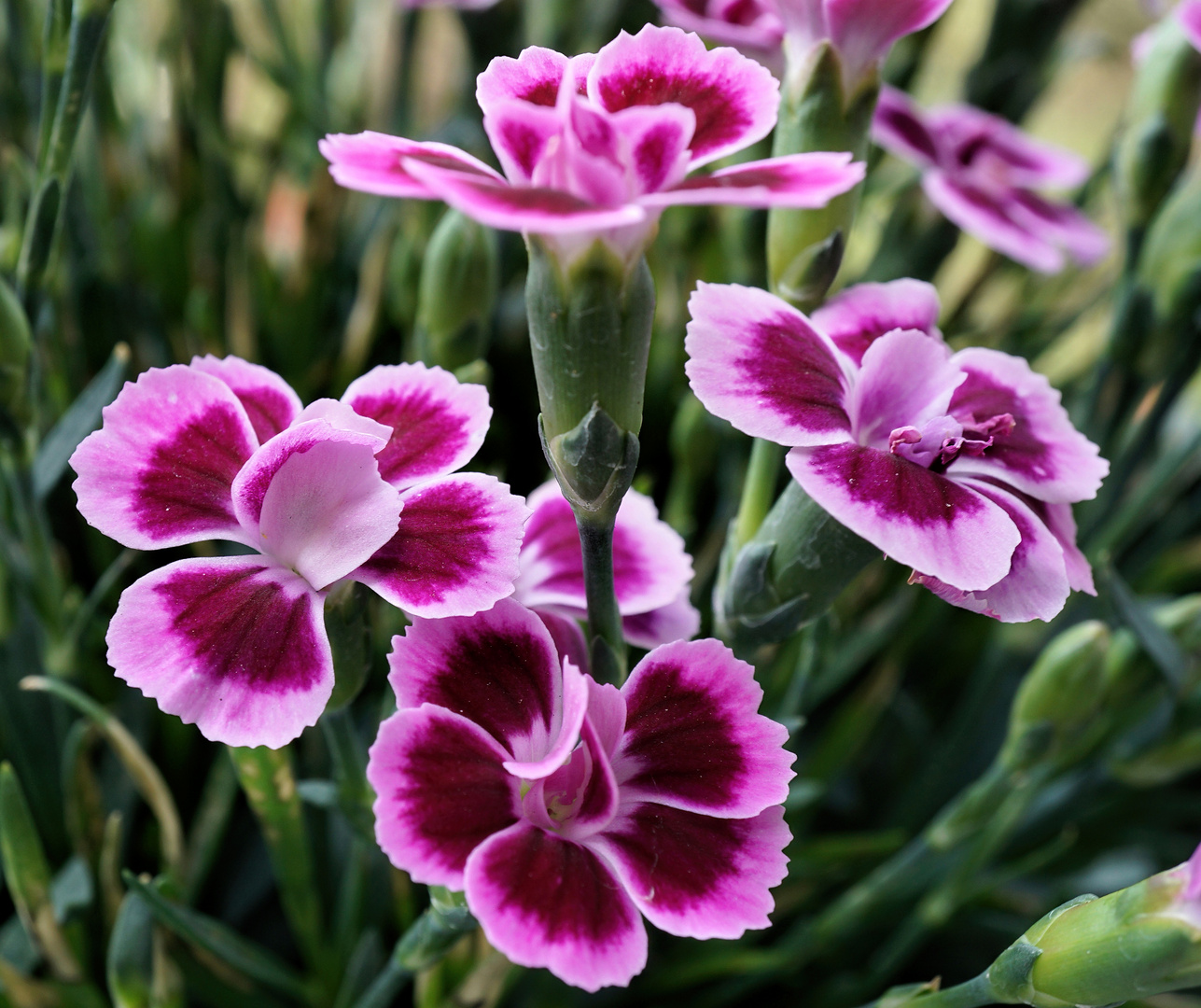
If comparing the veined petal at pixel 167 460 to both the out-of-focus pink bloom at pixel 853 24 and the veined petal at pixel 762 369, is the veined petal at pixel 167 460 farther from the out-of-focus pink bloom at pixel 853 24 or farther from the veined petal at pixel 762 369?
the out-of-focus pink bloom at pixel 853 24

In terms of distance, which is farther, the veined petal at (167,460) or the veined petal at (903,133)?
the veined petal at (903,133)

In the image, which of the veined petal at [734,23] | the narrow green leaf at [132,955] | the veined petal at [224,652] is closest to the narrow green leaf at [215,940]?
the narrow green leaf at [132,955]

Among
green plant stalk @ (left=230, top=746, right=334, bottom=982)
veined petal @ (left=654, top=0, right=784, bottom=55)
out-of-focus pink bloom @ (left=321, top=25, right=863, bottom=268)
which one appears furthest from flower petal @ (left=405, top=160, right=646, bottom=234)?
veined petal @ (left=654, top=0, right=784, bottom=55)

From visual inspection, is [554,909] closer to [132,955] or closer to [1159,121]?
[132,955]

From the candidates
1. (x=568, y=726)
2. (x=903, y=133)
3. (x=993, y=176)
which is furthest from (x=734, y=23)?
(x=568, y=726)

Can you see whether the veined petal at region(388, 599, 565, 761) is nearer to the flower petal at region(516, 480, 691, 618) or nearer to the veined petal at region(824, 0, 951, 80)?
the flower petal at region(516, 480, 691, 618)
